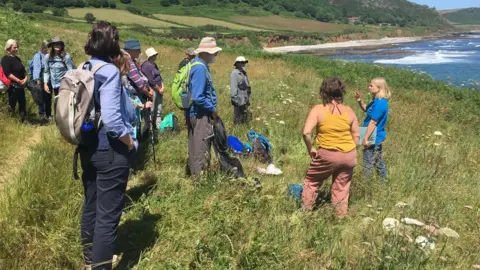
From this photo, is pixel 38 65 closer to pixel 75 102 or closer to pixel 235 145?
pixel 235 145

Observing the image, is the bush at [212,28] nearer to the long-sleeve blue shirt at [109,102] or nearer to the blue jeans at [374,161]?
the blue jeans at [374,161]

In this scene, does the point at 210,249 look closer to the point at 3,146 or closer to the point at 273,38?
the point at 3,146

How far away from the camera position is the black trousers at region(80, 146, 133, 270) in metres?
2.87

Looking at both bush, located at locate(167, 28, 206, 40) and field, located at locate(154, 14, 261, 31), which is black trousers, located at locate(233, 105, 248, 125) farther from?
field, located at locate(154, 14, 261, 31)

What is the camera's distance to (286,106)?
9977 millimetres

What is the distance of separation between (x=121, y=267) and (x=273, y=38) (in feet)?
275

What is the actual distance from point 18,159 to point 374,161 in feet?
16.0

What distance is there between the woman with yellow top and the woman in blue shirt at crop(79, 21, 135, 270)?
2045 millimetres

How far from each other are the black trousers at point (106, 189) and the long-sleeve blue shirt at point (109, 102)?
0.36 feet

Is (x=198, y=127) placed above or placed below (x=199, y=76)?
below

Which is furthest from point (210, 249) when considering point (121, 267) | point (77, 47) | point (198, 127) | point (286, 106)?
point (77, 47)

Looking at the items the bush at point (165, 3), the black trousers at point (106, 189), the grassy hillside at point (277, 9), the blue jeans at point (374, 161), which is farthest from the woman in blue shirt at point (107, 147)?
the bush at point (165, 3)

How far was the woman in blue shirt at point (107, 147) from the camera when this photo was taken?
275 cm

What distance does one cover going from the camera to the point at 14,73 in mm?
6848
